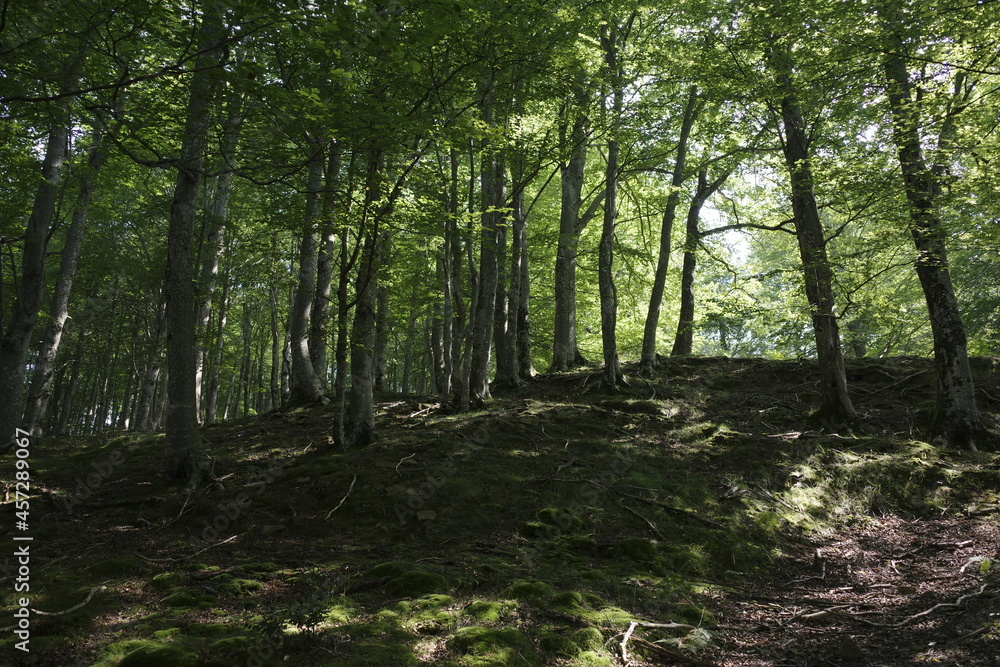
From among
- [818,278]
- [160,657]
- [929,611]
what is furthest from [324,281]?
[929,611]

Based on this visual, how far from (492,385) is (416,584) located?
868 centimetres

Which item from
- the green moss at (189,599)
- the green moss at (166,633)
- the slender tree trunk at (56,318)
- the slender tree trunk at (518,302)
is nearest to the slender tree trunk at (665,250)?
the slender tree trunk at (518,302)

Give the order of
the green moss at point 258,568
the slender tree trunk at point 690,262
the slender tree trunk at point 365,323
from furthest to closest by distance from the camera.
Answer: the slender tree trunk at point 690,262 → the slender tree trunk at point 365,323 → the green moss at point 258,568

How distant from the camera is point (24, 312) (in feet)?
33.3

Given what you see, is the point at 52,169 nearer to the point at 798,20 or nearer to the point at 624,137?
the point at 624,137

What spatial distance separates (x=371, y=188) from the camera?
→ 7.78 m

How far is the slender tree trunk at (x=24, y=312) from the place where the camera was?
10.0 meters

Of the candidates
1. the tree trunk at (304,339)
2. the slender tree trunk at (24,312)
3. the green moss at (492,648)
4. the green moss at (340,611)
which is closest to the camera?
the green moss at (492,648)

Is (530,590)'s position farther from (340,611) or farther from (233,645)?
(233,645)

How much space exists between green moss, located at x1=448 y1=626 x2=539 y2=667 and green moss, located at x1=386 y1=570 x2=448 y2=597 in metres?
0.85

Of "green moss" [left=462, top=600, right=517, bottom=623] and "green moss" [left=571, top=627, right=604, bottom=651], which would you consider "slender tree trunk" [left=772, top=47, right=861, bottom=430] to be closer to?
"green moss" [left=571, top=627, right=604, bottom=651]

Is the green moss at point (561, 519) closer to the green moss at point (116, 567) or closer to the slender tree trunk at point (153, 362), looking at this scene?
the green moss at point (116, 567)

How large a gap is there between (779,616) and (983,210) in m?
8.04

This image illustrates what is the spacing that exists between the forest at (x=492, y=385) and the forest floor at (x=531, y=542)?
5cm
